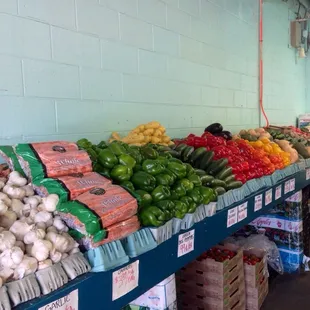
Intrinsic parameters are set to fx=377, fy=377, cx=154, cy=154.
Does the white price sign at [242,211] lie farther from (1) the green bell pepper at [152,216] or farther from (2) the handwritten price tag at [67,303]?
(2) the handwritten price tag at [67,303]

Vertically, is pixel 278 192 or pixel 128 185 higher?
pixel 128 185

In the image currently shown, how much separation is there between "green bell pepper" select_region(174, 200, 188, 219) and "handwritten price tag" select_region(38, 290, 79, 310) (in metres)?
0.70

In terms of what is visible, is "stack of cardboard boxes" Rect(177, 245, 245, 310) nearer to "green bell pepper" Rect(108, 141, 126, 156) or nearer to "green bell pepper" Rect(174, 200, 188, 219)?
"green bell pepper" Rect(174, 200, 188, 219)

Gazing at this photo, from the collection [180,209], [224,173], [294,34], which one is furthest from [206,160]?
[294,34]

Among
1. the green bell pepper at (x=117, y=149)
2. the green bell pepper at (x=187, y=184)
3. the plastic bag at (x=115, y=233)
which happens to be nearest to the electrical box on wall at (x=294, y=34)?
the green bell pepper at (x=187, y=184)

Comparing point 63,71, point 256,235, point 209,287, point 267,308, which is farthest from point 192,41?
point 267,308

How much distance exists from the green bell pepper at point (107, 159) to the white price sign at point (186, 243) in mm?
477

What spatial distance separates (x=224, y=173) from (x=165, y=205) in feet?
2.89

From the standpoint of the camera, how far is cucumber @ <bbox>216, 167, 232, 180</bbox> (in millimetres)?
2465

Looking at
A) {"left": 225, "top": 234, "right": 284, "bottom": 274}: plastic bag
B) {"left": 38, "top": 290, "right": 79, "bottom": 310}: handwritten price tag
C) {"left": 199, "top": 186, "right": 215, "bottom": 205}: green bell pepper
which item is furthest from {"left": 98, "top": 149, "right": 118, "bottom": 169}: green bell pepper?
{"left": 225, "top": 234, "right": 284, "bottom": 274}: plastic bag

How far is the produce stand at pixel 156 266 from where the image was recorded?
1178mm

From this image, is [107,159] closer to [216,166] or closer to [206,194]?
[206,194]

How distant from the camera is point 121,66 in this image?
272cm

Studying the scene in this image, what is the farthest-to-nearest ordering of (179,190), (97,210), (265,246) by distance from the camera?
(265,246) < (179,190) < (97,210)
